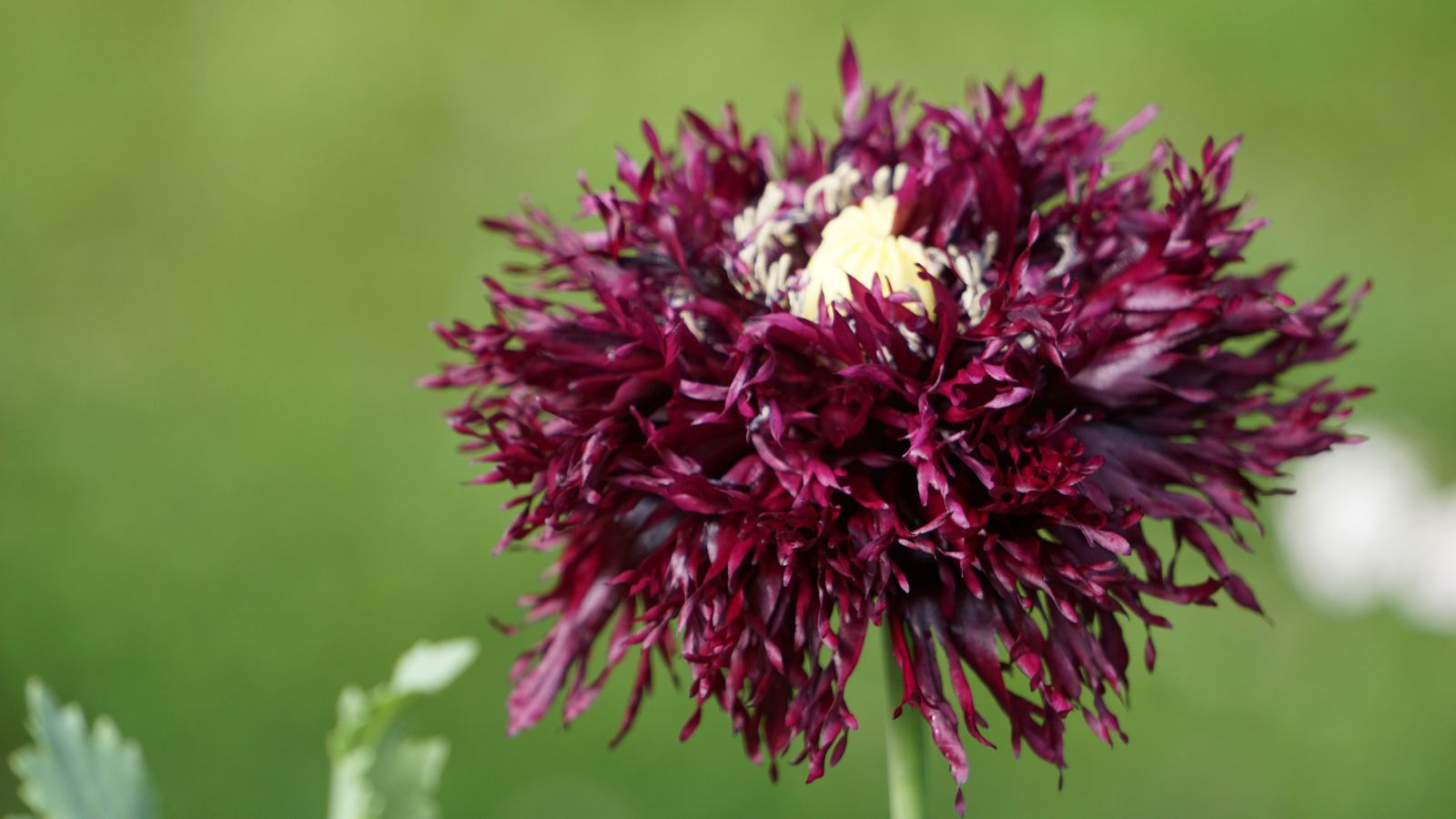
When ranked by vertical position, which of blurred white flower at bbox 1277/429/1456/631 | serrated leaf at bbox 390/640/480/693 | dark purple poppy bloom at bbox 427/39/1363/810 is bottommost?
serrated leaf at bbox 390/640/480/693

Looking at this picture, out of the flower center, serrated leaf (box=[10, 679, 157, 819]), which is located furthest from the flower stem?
serrated leaf (box=[10, 679, 157, 819])

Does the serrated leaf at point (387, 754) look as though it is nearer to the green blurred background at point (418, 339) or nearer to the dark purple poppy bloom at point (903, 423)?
the dark purple poppy bloom at point (903, 423)

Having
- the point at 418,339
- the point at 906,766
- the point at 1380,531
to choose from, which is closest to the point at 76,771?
the point at 906,766

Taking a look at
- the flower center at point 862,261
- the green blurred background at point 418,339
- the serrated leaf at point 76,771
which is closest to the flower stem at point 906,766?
the flower center at point 862,261

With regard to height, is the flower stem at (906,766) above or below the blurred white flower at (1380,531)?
below

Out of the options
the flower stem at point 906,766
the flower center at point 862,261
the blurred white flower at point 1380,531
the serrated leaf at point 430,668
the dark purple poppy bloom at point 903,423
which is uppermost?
the blurred white flower at point 1380,531

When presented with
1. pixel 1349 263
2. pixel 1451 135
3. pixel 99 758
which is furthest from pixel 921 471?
pixel 1451 135

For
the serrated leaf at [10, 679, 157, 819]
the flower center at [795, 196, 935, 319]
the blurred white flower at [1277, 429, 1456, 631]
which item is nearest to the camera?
the serrated leaf at [10, 679, 157, 819]

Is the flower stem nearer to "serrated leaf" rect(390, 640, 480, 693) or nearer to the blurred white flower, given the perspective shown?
"serrated leaf" rect(390, 640, 480, 693)
